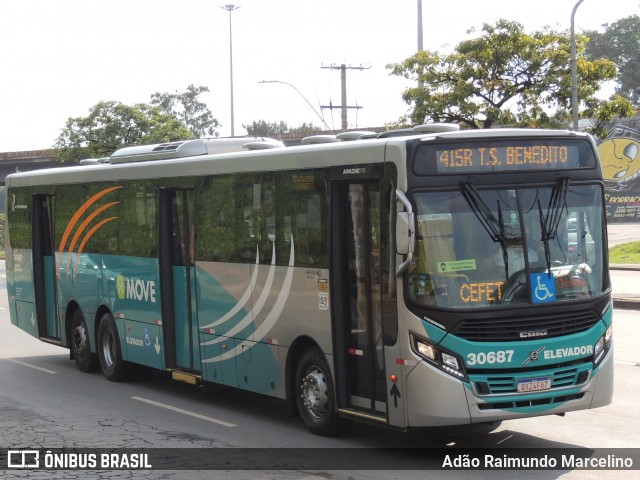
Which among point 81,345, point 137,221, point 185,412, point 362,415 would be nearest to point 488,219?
point 362,415

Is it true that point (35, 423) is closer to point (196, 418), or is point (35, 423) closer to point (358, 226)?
point (196, 418)

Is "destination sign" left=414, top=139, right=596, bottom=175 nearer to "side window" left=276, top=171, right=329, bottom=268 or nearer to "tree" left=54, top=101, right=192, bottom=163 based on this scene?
"side window" left=276, top=171, right=329, bottom=268

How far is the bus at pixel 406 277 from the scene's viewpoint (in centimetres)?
916

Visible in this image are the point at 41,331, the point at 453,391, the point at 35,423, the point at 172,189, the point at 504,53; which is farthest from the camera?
the point at 504,53

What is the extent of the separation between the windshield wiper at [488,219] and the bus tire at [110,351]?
738cm

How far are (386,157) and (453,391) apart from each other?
2213 millimetres

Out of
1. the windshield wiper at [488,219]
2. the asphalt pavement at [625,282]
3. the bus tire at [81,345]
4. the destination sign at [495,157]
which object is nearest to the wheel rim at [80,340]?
the bus tire at [81,345]

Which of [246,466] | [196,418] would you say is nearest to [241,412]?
[196,418]

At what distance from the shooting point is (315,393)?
35.1 feet

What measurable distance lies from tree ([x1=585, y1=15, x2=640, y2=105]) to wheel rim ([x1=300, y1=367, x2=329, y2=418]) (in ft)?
342

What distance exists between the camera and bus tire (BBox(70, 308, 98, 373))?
16.2 metres

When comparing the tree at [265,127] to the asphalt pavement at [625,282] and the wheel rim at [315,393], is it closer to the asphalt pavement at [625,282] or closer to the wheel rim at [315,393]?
the asphalt pavement at [625,282]

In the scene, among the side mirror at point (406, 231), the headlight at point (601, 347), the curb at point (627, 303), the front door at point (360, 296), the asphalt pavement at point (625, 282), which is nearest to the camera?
the side mirror at point (406, 231)

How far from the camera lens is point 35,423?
39.0 feet
